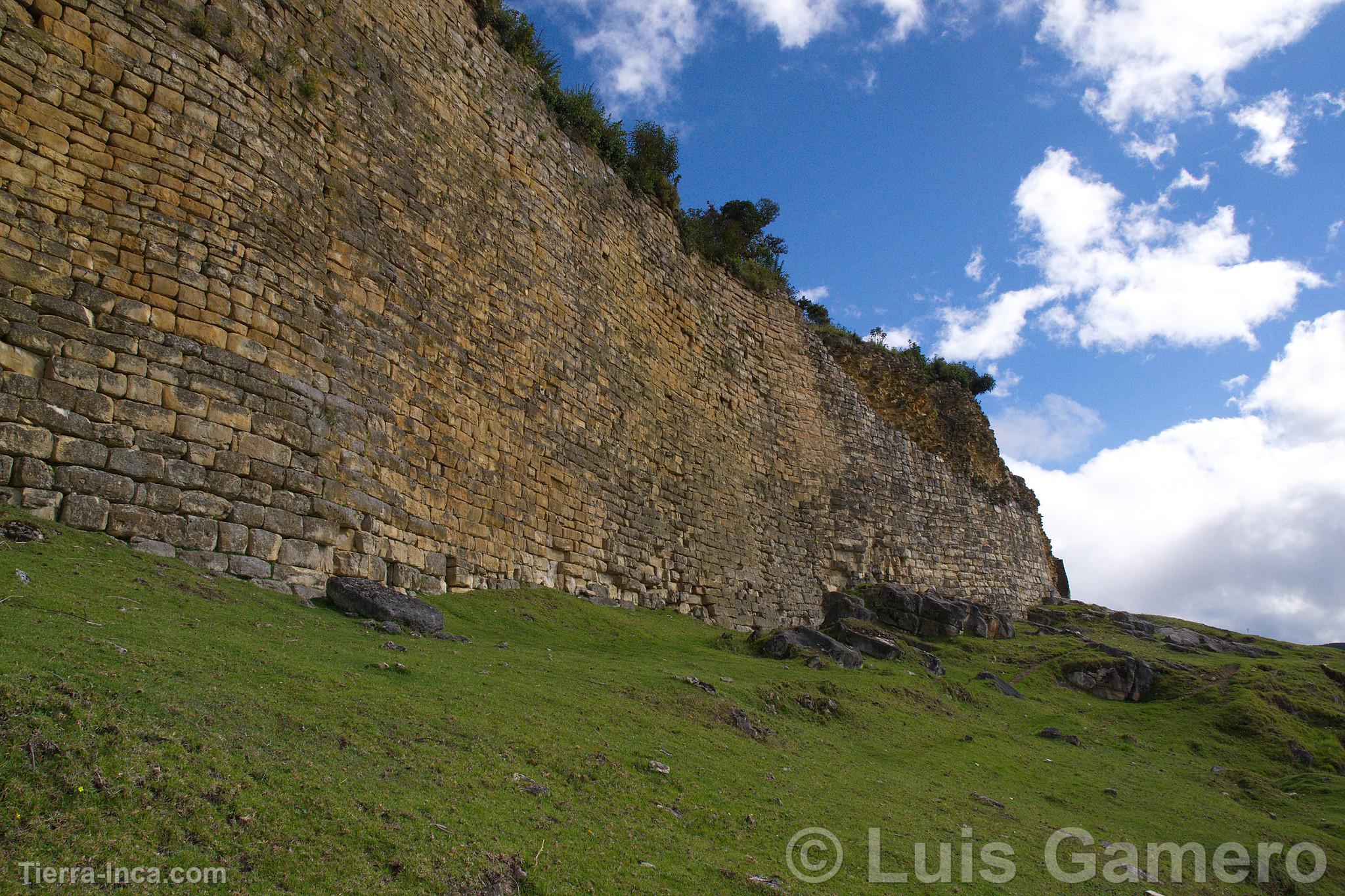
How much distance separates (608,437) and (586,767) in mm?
10919

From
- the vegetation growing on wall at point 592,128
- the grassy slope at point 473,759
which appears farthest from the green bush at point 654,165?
the grassy slope at point 473,759

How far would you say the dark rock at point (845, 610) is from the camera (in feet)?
71.8

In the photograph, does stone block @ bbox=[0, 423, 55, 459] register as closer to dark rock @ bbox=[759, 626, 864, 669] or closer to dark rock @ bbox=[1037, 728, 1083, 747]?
dark rock @ bbox=[759, 626, 864, 669]

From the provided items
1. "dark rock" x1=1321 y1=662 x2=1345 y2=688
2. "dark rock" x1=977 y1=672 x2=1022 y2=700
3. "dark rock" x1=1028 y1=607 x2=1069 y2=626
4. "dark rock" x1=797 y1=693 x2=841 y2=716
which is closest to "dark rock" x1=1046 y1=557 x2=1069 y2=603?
"dark rock" x1=1028 y1=607 x2=1069 y2=626

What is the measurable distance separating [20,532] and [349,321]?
507cm

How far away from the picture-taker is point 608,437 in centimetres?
1762

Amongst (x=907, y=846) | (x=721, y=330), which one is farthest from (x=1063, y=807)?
(x=721, y=330)

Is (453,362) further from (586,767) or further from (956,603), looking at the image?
(956,603)

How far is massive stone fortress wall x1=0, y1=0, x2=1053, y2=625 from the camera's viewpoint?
27.7 ft

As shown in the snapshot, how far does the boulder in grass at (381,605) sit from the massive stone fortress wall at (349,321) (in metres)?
0.31

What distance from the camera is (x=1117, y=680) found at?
21016mm

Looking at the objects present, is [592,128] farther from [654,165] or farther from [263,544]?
[263,544]

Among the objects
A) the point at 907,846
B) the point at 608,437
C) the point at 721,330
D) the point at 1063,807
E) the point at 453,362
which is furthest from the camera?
the point at 721,330

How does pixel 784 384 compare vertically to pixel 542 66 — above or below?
below
